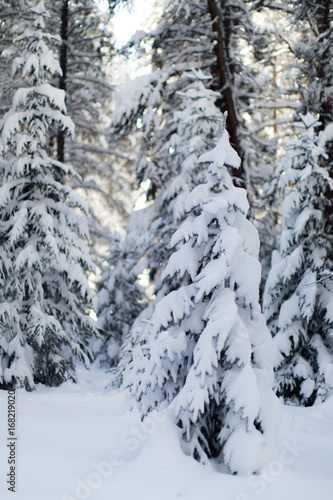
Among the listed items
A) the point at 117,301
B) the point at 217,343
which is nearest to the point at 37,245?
the point at 217,343

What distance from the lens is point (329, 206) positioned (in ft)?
34.6

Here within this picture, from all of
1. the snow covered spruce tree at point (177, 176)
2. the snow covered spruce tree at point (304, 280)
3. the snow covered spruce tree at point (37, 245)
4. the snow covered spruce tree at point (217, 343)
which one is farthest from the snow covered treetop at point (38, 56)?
the snow covered spruce tree at point (217, 343)

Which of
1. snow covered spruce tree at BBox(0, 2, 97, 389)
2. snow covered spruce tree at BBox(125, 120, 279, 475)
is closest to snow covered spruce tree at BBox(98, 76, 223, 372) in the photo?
snow covered spruce tree at BBox(0, 2, 97, 389)

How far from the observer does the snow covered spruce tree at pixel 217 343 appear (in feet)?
13.7

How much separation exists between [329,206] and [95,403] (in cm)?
663

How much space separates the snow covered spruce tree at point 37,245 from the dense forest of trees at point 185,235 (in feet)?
0.13

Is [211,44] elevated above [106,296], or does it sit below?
above

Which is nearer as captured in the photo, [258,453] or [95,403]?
[258,453]

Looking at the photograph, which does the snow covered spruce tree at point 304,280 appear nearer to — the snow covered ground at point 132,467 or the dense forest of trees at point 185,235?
the dense forest of trees at point 185,235

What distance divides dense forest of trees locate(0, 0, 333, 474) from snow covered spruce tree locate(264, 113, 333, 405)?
36mm

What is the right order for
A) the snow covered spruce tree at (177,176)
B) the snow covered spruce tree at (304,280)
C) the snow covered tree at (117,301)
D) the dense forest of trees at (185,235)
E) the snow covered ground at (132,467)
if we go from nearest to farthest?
the snow covered ground at (132,467) → the dense forest of trees at (185,235) → the snow covered spruce tree at (304,280) → the snow covered spruce tree at (177,176) → the snow covered tree at (117,301)

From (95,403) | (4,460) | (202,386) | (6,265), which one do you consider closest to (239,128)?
(6,265)

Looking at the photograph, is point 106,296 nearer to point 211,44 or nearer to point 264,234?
point 264,234

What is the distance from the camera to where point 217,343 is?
169 inches
